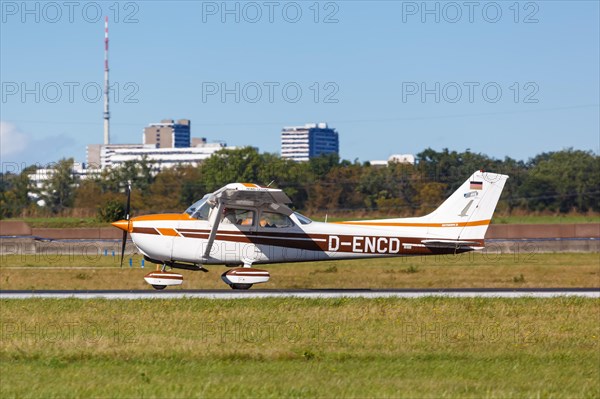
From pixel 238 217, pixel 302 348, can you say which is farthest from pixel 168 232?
pixel 302 348

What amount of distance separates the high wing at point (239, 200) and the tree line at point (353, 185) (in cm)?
3890

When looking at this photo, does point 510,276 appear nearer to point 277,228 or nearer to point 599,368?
point 277,228

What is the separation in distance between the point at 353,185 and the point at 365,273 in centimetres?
3700

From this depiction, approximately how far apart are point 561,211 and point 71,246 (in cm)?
4097

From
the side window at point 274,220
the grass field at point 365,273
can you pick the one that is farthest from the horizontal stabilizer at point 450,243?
the grass field at point 365,273

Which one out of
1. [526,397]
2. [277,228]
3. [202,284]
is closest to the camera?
[526,397]

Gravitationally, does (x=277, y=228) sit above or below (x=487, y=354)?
above

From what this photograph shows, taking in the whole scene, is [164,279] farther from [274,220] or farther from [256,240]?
[274,220]

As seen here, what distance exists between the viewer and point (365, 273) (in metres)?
34.9

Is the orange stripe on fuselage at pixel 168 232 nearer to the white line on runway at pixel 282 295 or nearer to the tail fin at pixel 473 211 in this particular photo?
the white line on runway at pixel 282 295

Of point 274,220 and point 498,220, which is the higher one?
point 274,220

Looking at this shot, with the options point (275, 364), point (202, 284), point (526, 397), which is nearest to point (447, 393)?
point (526, 397)

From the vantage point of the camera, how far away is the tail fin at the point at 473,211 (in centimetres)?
2619

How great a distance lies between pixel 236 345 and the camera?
1522 cm
